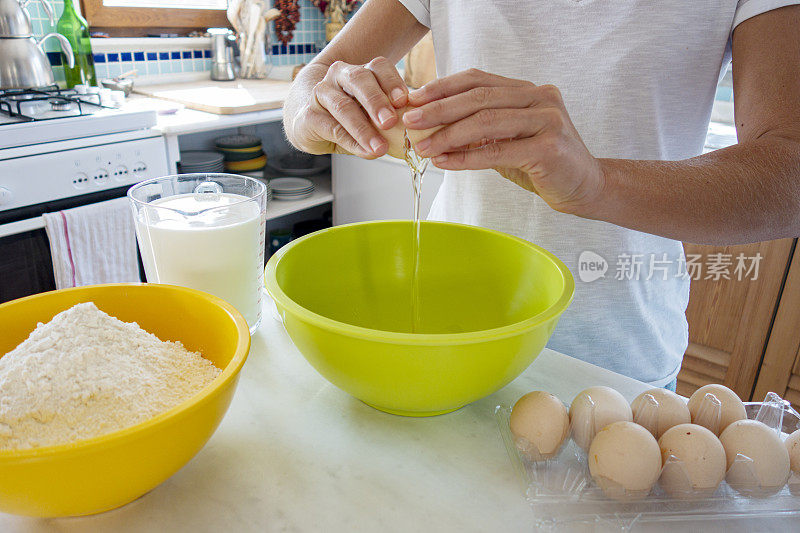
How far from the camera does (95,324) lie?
1.63 feet

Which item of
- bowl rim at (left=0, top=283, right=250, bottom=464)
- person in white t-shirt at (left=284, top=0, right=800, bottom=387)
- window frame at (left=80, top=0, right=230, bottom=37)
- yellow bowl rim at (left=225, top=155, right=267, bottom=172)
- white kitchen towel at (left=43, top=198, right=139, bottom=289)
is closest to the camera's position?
bowl rim at (left=0, top=283, right=250, bottom=464)

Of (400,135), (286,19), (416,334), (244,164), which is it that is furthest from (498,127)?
(286,19)

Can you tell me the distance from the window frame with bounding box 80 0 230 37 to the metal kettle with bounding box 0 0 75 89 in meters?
0.37

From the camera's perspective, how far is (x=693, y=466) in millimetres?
464

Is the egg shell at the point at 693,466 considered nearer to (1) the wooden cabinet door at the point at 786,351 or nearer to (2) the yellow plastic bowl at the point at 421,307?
(2) the yellow plastic bowl at the point at 421,307

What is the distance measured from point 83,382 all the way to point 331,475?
0.69 feet

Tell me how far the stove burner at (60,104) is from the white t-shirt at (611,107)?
1.17 m

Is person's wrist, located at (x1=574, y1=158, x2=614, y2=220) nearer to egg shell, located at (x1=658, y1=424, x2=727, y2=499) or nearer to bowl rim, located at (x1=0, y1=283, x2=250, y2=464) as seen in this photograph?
egg shell, located at (x1=658, y1=424, x2=727, y2=499)

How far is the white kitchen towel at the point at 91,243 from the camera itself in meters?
1.59

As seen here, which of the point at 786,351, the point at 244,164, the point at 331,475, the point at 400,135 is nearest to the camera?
the point at 331,475

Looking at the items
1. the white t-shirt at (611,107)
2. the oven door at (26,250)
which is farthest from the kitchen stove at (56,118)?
the white t-shirt at (611,107)

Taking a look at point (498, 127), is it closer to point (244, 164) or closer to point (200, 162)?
point (200, 162)

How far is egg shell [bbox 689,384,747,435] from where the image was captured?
1.68 ft

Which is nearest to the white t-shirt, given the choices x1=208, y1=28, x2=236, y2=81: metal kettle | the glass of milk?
the glass of milk
